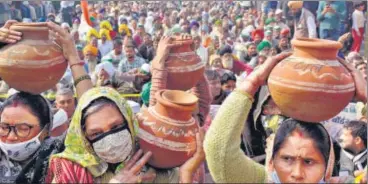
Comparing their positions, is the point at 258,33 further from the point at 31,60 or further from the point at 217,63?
the point at 31,60

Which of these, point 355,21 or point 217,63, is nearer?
point 217,63

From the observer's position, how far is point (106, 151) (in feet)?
10.6

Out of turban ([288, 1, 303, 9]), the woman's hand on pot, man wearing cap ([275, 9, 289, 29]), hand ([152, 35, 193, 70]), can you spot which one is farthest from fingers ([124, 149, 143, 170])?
man wearing cap ([275, 9, 289, 29])

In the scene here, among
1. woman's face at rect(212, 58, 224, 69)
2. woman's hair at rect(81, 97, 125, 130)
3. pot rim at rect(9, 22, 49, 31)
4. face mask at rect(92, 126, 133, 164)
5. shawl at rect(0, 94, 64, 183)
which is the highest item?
pot rim at rect(9, 22, 49, 31)

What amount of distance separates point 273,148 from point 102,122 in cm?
81

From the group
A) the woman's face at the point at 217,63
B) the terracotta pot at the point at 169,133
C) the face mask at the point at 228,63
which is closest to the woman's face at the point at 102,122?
the terracotta pot at the point at 169,133

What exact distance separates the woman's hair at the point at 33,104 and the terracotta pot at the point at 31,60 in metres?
0.06

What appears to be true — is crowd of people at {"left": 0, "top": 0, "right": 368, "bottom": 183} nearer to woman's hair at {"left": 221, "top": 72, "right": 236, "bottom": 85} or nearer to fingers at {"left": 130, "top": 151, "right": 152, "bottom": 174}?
fingers at {"left": 130, "top": 151, "right": 152, "bottom": 174}

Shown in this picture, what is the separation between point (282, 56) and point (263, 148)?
0.80 meters

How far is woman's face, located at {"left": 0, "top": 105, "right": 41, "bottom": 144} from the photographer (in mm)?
3861

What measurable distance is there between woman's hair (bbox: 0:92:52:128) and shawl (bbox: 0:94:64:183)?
5.7 inches

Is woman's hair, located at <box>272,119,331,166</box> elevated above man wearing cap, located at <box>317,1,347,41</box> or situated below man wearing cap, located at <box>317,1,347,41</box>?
above

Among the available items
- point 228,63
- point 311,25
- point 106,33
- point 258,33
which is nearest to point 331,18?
point 311,25

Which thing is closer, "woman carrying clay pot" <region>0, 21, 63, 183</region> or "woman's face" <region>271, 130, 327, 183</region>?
"woman's face" <region>271, 130, 327, 183</region>
